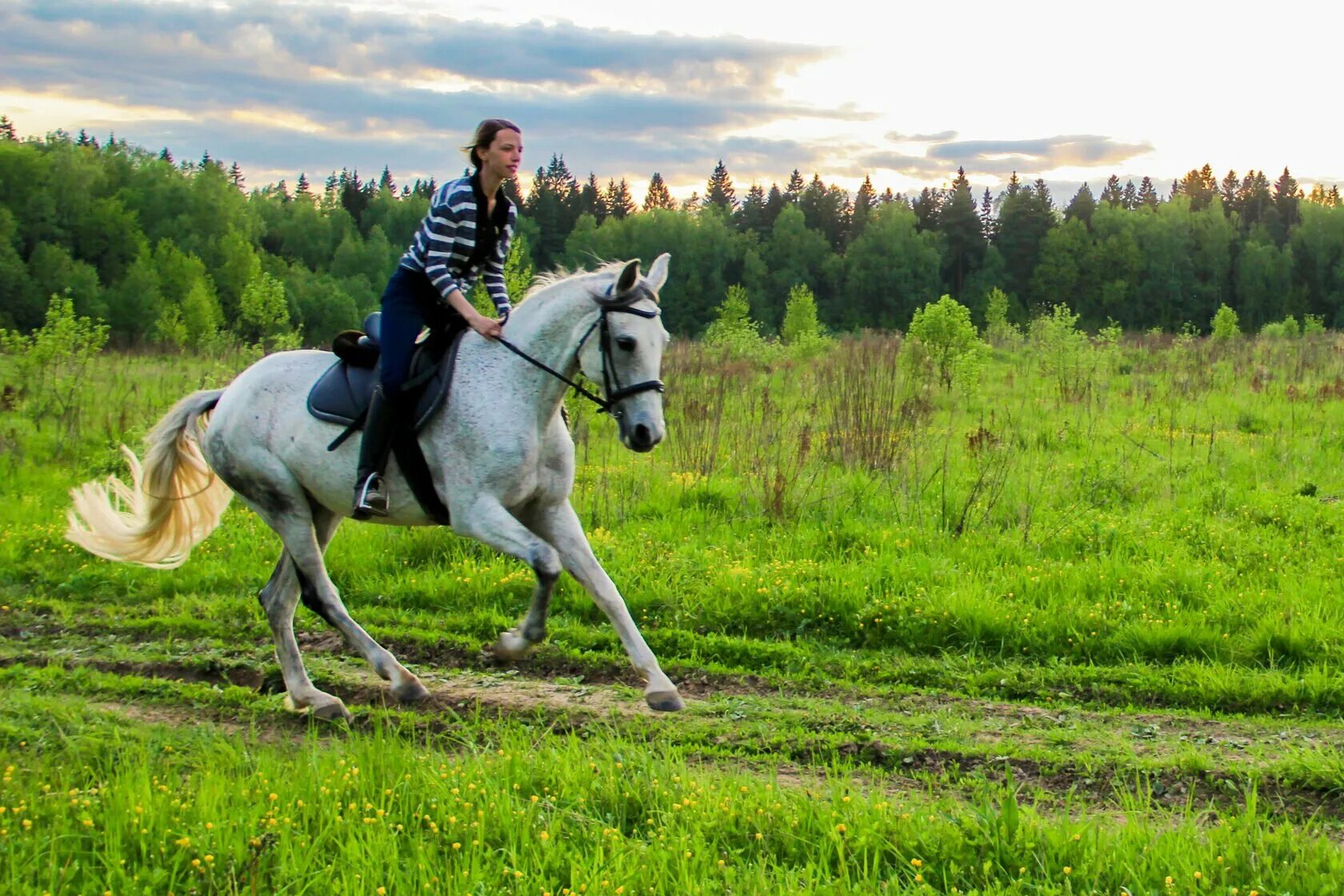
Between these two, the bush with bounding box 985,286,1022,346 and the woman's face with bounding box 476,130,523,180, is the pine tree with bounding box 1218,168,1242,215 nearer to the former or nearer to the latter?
the bush with bounding box 985,286,1022,346

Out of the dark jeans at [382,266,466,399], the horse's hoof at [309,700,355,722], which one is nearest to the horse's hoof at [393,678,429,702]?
the horse's hoof at [309,700,355,722]

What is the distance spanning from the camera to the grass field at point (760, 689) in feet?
12.8

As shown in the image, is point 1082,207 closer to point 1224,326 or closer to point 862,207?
point 862,207

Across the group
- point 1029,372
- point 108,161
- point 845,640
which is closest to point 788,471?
point 845,640

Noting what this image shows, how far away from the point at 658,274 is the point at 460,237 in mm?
1148

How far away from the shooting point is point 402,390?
606 centimetres

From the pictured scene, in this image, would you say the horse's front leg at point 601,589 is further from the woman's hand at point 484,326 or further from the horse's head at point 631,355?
the woman's hand at point 484,326

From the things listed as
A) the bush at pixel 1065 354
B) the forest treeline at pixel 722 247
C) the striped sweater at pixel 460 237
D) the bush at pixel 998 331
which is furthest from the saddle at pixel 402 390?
the forest treeline at pixel 722 247

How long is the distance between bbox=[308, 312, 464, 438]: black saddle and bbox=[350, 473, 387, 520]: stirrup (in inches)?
14.5

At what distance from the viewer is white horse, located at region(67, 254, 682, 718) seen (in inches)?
223

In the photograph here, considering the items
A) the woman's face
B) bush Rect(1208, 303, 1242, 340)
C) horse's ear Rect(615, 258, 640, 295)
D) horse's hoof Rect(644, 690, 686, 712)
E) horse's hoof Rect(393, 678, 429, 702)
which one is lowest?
horse's hoof Rect(393, 678, 429, 702)

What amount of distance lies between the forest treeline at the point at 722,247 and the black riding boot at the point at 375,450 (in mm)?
61270

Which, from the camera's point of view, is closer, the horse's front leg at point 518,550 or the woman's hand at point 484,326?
the horse's front leg at point 518,550

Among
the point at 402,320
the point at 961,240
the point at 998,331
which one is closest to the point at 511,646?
the point at 402,320
